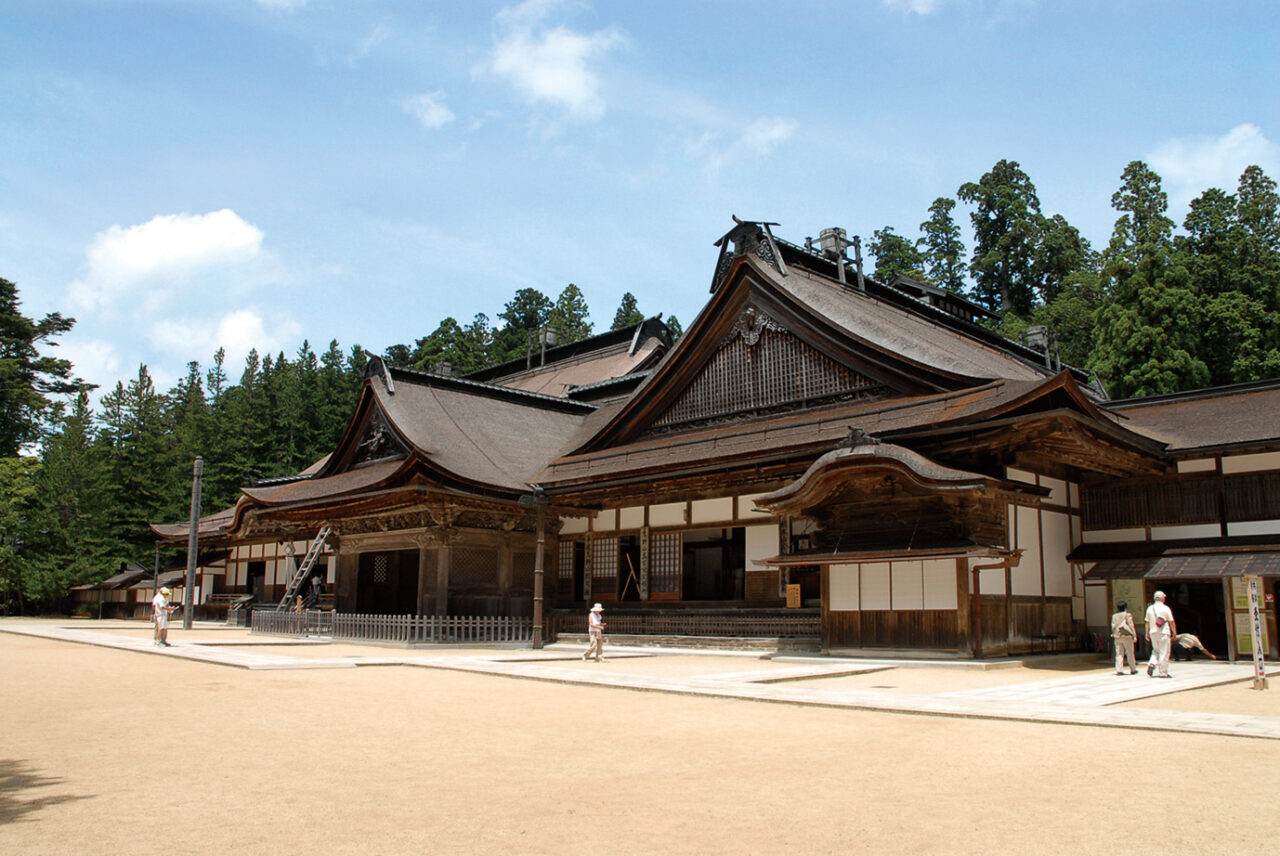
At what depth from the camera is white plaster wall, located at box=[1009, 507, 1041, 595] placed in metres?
19.0

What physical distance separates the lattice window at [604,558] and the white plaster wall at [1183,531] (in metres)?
13.3

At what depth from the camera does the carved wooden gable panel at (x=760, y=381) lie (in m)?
22.5

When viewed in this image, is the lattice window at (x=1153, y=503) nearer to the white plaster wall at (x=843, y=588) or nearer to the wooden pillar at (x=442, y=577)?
the white plaster wall at (x=843, y=588)

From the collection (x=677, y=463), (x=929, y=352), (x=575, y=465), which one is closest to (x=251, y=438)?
(x=575, y=465)

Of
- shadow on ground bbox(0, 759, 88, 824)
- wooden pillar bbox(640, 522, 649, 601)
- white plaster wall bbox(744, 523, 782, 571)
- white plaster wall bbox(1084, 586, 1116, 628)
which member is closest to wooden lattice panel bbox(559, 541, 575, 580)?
wooden pillar bbox(640, 522, 649, 601)

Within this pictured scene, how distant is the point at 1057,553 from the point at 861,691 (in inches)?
385

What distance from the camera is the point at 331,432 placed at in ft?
224

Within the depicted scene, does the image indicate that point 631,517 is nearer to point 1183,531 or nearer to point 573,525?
point 573,525

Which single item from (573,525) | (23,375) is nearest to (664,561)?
(573,525)

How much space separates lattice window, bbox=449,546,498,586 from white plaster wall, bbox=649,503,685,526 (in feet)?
16.2

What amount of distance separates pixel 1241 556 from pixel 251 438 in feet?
204

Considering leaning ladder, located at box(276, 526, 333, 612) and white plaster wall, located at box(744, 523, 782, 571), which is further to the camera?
leaning ladder, located at box(276, 526, 333, 612)

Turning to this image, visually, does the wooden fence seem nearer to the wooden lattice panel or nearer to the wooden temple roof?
the wooden lattice panel

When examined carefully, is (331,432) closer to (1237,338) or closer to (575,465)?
(575,465)
